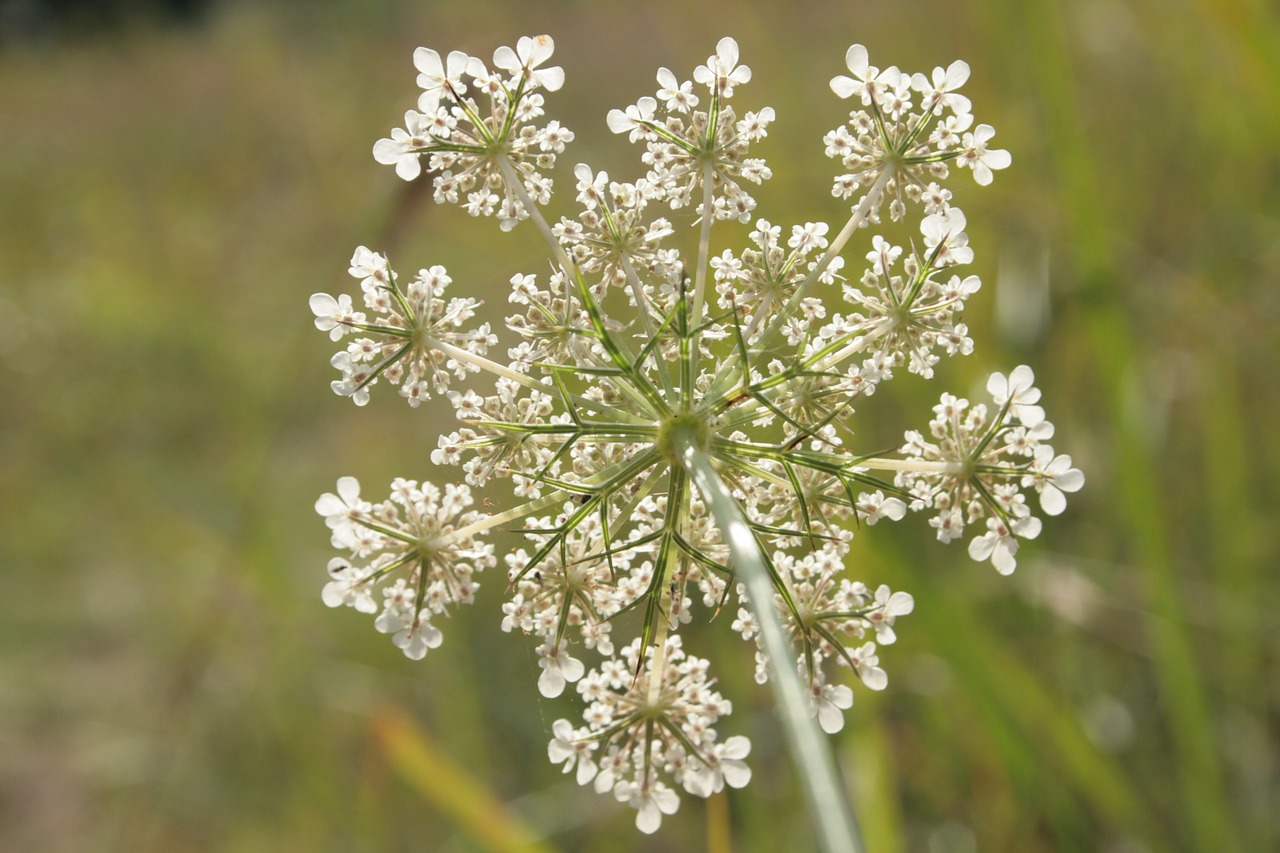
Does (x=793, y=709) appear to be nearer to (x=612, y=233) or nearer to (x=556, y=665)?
(x=556, y=665)

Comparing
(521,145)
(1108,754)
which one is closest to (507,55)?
(521,145)

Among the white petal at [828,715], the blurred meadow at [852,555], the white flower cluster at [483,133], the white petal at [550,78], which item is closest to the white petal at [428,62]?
the white flower cluster at [483,133]

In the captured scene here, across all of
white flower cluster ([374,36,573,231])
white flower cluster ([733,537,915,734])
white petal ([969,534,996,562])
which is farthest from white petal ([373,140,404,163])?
white petal ([969,534,996,562])

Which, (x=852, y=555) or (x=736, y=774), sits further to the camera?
(x=852, y=555)

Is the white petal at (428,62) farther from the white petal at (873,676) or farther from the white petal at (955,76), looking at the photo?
the white petal at (873,676)

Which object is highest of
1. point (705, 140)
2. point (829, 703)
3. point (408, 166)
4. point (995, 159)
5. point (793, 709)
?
point (408, 166)

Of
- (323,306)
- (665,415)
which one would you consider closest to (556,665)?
(665,415)
